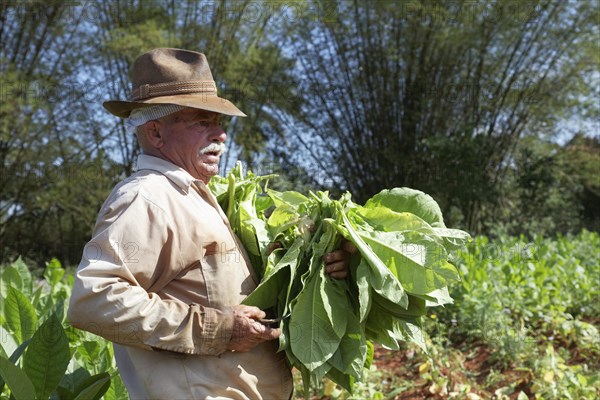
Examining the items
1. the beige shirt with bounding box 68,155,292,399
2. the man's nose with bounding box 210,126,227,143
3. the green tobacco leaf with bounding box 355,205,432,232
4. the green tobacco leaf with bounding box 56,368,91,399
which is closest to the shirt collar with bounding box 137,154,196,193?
the beige shirt with bounding box 68,155,292,399

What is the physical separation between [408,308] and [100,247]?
0.79m

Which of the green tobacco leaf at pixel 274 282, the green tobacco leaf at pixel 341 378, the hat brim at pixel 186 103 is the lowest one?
the green tobacco leaf at pixel 341 378

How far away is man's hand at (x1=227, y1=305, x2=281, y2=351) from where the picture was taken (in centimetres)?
153

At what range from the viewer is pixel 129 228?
1.46 meters

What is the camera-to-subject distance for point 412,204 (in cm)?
179

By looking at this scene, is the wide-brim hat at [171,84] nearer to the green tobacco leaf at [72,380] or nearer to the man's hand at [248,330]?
the man's hand at [248,330]

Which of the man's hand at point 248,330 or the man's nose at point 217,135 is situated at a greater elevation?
the man's nose at point 217,135

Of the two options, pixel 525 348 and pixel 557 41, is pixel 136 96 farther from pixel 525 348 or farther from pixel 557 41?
pixel 557 41

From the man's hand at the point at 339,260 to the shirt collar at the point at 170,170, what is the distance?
0.40 metres

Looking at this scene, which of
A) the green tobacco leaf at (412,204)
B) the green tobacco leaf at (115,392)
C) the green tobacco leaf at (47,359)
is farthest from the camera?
the green tobacco leaf at (115,392)

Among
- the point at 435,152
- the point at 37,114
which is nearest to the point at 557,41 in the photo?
the point at 435,152

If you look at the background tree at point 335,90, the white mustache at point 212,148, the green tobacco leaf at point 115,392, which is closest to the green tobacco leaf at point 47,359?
the green tobacco leaf at point 115,392

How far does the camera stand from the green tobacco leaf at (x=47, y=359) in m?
1.93

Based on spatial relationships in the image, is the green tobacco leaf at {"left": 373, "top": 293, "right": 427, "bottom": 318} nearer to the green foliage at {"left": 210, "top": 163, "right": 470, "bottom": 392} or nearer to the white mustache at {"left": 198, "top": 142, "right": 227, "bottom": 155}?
the green foliage at {"left": 210, "top": 163, "right": 470, "bottom": 392}
